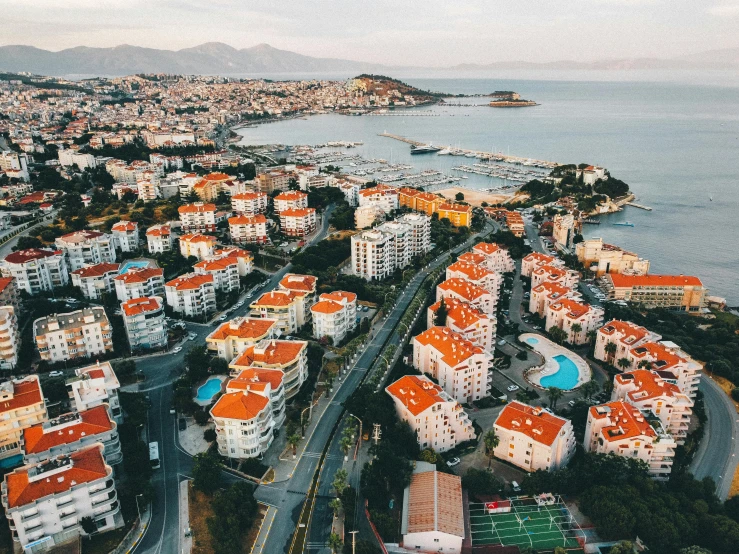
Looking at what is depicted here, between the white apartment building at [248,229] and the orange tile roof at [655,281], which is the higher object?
the white apartment building at [248,229]

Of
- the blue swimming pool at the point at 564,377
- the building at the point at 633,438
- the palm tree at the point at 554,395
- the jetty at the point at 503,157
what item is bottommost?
the blue swimming pool at the point at 564,377

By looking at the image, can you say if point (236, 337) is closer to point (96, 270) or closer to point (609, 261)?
point (96, 270)

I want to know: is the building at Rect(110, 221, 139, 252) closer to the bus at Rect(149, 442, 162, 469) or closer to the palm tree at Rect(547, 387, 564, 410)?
the bus at Rect(149, 442, 162, 469)

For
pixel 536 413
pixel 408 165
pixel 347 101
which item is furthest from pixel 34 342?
pixel 347 101

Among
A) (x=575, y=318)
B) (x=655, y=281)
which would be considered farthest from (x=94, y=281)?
(x=655, y=281)

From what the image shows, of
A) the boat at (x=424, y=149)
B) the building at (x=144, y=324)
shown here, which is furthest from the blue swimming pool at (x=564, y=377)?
the boat at (x=424, y=149)

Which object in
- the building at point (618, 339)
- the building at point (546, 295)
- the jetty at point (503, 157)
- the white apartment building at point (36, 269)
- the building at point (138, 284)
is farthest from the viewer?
the jetty at point (503, 157)

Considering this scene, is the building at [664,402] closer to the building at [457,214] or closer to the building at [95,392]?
the building at [95,392]
